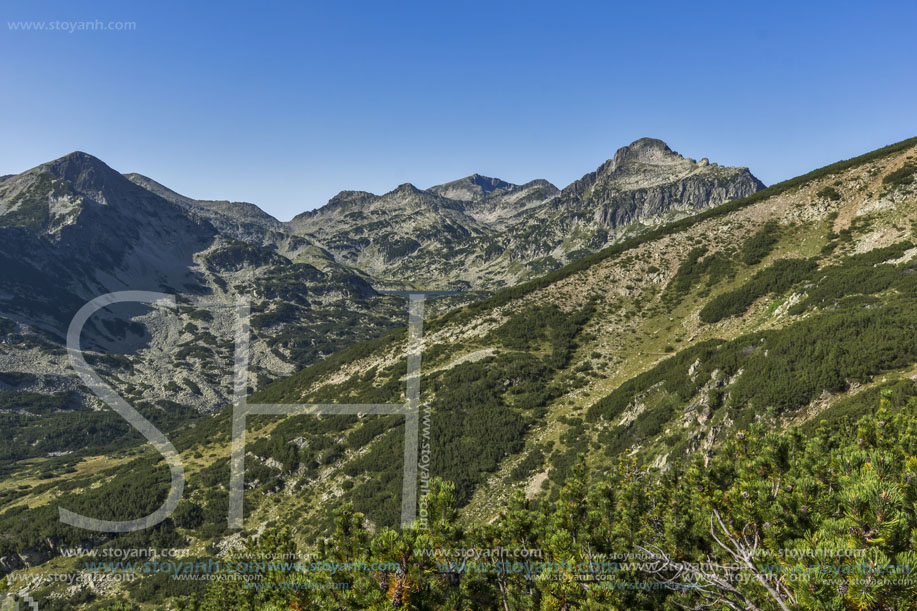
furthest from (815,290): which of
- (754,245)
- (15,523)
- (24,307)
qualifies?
(24,307)

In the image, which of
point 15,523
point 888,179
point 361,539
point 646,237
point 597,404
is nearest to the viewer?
point 361,539

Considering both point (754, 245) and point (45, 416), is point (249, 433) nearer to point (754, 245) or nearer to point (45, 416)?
point (754, 245)

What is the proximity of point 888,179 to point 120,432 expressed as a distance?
151 meters

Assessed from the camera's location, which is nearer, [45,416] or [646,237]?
[646,237]

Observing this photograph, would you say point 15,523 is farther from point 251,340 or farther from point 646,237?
point 251,340

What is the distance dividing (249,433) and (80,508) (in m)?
16.2

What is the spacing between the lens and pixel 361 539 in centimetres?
888

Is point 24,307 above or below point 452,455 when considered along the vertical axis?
above

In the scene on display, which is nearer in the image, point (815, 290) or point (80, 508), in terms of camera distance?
point (815, 290)

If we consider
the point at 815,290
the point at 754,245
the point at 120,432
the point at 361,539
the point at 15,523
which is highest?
the point at 754,245

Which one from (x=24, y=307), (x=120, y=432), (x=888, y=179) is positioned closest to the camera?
(x=888, y=179)

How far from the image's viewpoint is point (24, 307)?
14900cm

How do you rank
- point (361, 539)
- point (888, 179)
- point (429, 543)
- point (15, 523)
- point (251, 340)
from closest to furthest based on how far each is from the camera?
point (429, 543)
point (361, 539)
point (15, 523)
point (888, 179)
point (251, 340)

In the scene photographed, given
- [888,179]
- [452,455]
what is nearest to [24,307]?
[452,455]
